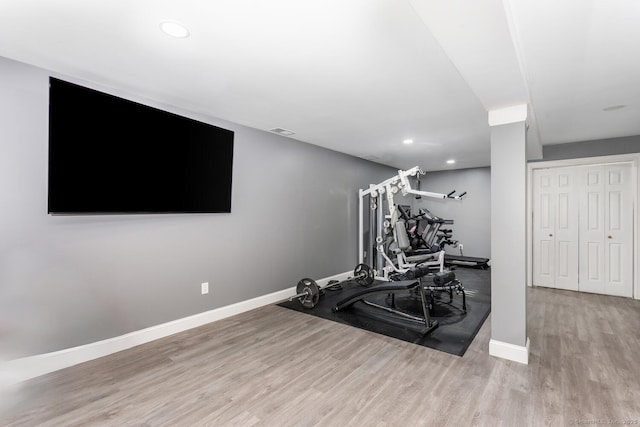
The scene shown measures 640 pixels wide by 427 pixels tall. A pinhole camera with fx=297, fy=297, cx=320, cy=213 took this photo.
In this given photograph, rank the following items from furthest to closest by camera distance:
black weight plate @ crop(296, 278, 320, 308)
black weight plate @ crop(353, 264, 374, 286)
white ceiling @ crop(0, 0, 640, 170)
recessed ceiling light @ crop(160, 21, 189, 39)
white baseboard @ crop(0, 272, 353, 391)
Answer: black weight plate @ crop(353, 264, 374, 286)
black weight plate @ crop(296, 278, 320, 308)
white baseboard @ crop(0, 272, 353, 391)
recessed ceiling light @ crop(160, 21, 189, 39)
white ceiling @ crop(0, 0, 640, 170)

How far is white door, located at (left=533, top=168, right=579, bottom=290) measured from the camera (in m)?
4.65

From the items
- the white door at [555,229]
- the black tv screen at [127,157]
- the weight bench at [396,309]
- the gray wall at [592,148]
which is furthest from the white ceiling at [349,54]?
the weight bench at [396,309]

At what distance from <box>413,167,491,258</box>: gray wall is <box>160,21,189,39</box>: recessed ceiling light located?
679 cm

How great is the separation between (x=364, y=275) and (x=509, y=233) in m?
2.72

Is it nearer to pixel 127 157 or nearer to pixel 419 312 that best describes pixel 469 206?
pixel 419 312

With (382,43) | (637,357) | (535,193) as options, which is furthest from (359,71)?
(535,193)

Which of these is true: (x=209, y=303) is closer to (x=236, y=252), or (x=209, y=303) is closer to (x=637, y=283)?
(x=236, y=252)

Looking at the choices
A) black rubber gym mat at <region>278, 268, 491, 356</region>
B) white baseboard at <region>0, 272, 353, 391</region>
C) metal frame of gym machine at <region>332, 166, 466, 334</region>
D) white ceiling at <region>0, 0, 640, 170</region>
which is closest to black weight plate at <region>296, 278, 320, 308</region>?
black rubber gym mat at <region>278, 268, 491, 356</region>

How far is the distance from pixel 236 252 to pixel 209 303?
2.13 feet

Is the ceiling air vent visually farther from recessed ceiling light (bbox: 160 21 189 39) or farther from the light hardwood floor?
the light hardwood floor

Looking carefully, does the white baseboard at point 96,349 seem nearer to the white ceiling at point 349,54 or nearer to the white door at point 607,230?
the white ceiling at point 349,54

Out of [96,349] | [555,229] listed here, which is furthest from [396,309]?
[555,229]

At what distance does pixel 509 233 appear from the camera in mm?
2535

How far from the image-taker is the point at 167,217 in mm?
3002
